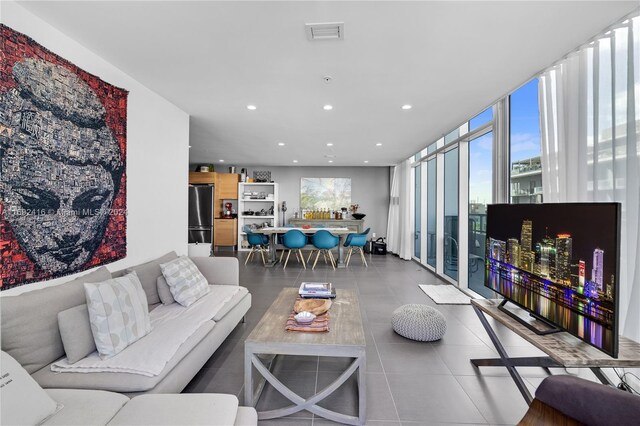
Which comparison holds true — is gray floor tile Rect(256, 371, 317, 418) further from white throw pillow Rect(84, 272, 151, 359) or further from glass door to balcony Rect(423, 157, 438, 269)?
glass door to balcony Rect(423, 157, 438, 269)

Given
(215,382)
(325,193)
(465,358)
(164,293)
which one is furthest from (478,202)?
(325,193)

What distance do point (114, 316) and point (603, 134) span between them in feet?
12.0

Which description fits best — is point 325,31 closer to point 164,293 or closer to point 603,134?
point 603,134

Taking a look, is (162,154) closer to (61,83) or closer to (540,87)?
(61,83)

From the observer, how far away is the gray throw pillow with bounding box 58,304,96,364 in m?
1.70

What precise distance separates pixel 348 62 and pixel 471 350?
3015 millimetres

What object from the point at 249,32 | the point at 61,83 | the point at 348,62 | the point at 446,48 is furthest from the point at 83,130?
the point at 446,48

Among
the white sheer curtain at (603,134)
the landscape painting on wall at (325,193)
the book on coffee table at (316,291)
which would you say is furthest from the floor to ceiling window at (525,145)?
the landscape painting on wall at (325,193)

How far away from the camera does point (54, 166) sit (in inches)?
→ 78.5

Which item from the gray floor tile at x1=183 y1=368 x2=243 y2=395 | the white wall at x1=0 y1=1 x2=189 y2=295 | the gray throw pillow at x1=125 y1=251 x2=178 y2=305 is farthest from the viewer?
the gray throw pillow at x1=125 y1=251 x2=178 y2=305

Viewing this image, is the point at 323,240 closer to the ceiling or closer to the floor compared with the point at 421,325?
closer to the ceiling

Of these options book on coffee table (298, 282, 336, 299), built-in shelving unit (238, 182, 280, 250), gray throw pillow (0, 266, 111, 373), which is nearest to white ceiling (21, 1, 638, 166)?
gray throw pillow (0, 266, 111, 373)

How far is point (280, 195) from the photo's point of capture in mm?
9281

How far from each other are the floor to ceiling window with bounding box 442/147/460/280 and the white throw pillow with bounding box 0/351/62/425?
5.10m
